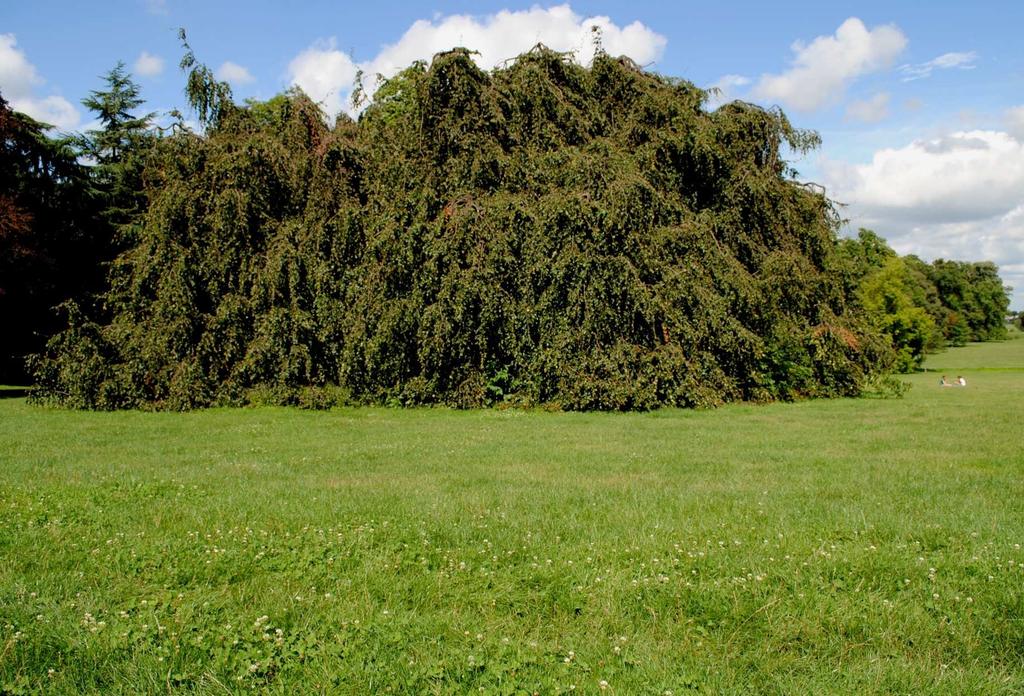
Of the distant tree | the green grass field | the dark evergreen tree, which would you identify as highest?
the dark evergreen tree

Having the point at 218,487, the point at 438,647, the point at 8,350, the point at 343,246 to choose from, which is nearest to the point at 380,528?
the point at 438,647

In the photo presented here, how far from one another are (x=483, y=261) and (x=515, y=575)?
10251mm

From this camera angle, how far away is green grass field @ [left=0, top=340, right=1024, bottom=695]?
11.2ft

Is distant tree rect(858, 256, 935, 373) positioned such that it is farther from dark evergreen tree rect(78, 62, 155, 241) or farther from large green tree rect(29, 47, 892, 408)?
dark evergreen tree rect(78, 62, 155, 241)

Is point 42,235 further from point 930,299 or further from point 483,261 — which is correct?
point 930,299

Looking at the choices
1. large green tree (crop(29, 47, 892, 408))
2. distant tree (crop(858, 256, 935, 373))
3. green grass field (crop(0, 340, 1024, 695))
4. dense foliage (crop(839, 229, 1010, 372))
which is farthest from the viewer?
dense foliage (crop(839, 229, 1010, 372))

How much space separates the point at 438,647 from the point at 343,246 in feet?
41.0

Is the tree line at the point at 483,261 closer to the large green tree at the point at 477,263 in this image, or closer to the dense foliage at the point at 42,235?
the large green tree at the point at 477,263

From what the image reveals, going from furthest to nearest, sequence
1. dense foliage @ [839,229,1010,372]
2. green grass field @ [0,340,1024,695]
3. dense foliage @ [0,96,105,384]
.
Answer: dense foliage @ [839,229,1010,372]
dense foliage @ [0,96,105,384]
green grass field @ [0,340,1024,695]

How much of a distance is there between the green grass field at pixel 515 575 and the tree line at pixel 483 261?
589 centimetres

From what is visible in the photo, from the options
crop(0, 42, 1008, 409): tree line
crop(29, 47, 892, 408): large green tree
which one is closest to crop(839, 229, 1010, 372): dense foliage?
crop(0, 42, 1008, 409): tree line

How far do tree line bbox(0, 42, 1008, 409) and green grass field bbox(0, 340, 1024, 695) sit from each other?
19.3 ft

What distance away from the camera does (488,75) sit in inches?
603

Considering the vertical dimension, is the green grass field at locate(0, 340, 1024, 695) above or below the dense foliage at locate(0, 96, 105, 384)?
below
